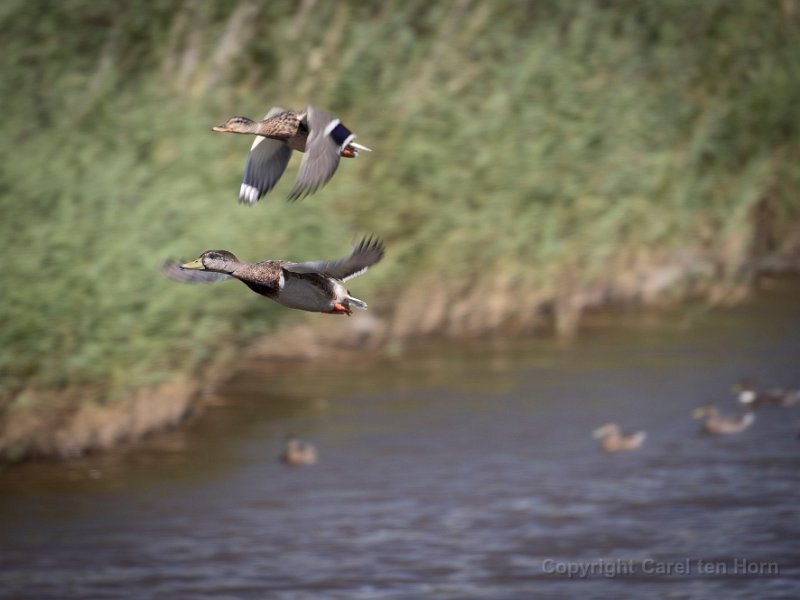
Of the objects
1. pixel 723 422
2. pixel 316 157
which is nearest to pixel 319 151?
pixel 316 157

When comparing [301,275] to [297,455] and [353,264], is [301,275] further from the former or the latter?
[297,455]

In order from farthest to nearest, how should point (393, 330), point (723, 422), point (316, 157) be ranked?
point (393, 330)
point (723, 422)
point (316, 157)

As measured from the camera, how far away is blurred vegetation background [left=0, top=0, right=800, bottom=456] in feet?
29.6

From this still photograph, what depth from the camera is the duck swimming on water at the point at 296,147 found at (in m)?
4.10

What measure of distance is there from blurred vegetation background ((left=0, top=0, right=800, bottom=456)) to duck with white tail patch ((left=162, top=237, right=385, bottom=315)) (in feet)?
15.6

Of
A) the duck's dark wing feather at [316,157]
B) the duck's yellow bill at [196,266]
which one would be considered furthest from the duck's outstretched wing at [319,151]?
the duck's yellow bill at [196,266]

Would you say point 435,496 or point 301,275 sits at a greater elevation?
point 435,496

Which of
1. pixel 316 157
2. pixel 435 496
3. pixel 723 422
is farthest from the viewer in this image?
pixel 723 422

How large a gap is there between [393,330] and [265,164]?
7.02 meters

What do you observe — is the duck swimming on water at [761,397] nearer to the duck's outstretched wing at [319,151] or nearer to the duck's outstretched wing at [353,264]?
the duck's outstretched wing at [319,151]

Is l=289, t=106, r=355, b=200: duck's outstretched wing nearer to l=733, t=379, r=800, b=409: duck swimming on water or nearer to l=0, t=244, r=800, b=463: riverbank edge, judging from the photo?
l=0, t=244, r=800, b=463: riverbank edge

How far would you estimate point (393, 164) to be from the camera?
431 inches

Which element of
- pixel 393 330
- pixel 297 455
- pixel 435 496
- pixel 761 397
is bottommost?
pixel 435 496

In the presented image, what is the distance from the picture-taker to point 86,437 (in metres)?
9.34
